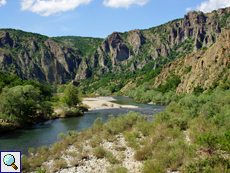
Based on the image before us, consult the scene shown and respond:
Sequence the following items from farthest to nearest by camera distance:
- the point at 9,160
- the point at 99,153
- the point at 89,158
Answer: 1. the point at 99,153
2. the point at 89,158
3. the point at 9,160

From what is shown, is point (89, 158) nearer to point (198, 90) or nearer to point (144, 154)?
point (144, 154)

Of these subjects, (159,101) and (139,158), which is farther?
(159,101)

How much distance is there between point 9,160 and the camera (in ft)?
36.1

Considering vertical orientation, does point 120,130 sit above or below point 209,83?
below

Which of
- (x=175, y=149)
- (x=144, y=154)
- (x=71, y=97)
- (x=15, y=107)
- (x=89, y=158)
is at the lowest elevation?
(x=89, y=158)

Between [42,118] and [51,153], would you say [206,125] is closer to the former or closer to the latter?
[51,153]

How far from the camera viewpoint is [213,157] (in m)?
10.4

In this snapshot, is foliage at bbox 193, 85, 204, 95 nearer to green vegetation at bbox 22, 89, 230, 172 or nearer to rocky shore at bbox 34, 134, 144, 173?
green vegetation at bbox 22, 89, 230, 172

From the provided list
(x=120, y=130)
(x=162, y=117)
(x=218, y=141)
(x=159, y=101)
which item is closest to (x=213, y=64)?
(x=159, y=101)

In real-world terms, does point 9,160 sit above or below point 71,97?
above

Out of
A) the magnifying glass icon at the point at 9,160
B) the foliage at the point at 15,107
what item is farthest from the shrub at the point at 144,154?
the foliage at the point at 15,107

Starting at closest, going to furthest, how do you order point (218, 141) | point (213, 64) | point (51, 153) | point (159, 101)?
point (218, 141)
point (51, 153)
point (213, 64)
point (159, 101)

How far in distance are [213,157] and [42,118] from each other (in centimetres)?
3533

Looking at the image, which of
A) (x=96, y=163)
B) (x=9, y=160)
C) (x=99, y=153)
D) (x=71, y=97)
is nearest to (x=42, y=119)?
(x=71, y=97)
